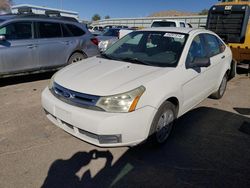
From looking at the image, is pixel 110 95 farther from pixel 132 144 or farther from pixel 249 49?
pixel 249 49

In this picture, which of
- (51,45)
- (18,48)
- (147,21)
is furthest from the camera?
(147,21)

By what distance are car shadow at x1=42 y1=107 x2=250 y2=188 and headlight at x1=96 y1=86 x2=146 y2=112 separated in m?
0.68

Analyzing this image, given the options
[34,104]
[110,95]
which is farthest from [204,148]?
[34,104]

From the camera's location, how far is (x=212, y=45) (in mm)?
4703

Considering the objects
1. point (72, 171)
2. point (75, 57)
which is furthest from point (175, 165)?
point (75, 57)

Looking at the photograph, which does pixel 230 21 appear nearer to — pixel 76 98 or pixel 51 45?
pixel 51 45

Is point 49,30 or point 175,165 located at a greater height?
point 49,30

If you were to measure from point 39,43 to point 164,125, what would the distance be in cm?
433

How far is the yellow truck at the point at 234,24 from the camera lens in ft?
26.2

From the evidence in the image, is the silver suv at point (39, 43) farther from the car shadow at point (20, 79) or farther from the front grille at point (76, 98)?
the front grille at point (76, 98)

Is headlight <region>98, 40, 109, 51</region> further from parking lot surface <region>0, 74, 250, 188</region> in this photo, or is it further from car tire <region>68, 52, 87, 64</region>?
parking lot surface <region>0, 74, 250, 188</region>

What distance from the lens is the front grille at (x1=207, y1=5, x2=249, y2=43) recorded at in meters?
8.46

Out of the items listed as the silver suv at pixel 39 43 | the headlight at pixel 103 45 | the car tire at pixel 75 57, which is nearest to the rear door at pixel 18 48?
the silver suv at pixel 39 43

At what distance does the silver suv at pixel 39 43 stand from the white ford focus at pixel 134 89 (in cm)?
266
